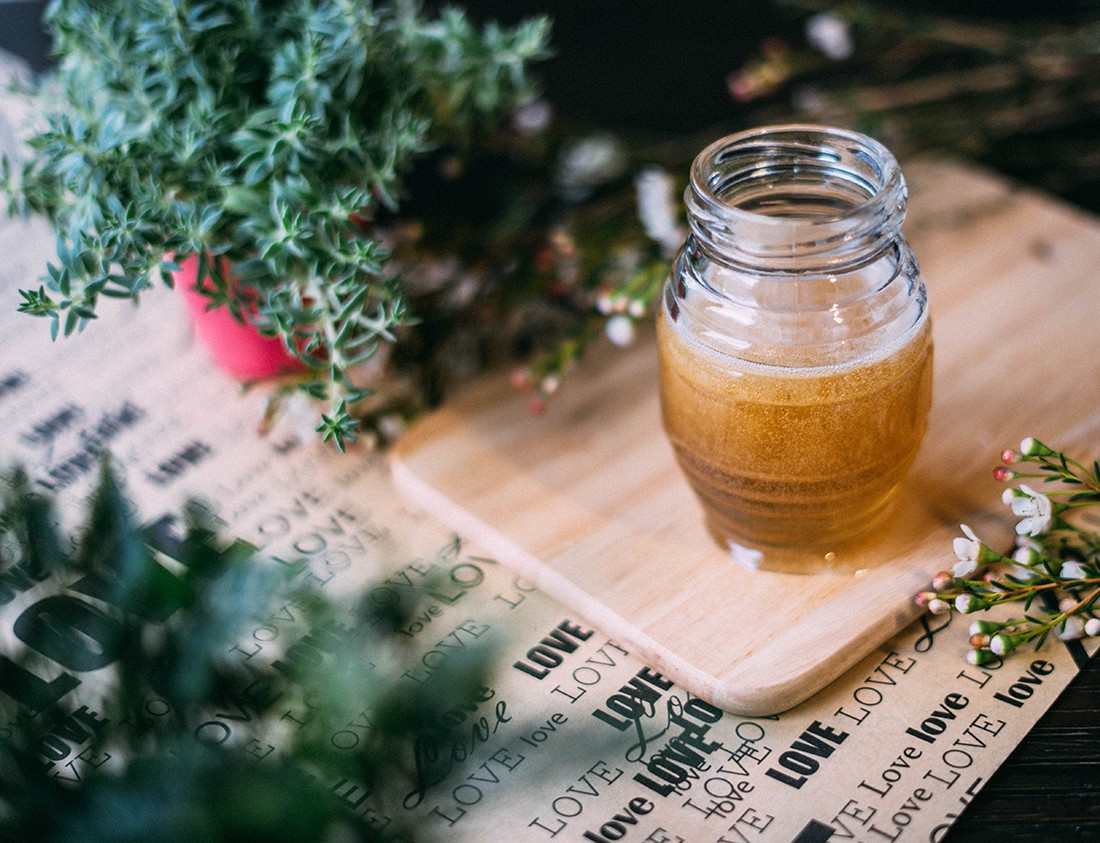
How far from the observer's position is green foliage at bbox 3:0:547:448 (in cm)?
82

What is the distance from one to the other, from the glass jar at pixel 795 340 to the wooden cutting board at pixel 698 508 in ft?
0.18

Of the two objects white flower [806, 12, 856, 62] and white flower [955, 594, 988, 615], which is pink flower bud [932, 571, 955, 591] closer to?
white flower [955, 594, 988, 615]

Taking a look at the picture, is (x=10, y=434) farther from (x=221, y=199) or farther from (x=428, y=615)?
(x=428, y=615)

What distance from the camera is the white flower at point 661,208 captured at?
40.5 inches

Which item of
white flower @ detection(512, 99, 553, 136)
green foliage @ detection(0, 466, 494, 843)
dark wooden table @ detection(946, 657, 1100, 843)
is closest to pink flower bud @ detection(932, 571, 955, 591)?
dark wooden table @ detection(946, 657, 1100, 843)

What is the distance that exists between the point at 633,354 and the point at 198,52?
1.59 feet

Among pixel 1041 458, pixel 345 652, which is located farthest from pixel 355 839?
pixel 1041 458

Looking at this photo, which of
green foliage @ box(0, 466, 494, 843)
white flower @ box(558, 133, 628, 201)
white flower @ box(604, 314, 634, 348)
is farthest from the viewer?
white flower @ box(558, 133, 628, 201)

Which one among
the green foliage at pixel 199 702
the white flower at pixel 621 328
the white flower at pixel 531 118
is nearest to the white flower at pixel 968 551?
the white flower at pixel 621 328

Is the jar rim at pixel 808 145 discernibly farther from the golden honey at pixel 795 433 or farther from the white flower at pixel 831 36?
the white flower at pixel 831 36

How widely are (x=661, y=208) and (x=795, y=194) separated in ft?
0.71

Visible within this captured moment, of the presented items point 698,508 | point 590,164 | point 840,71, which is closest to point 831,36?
point 840,71

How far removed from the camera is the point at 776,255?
71 centimetres

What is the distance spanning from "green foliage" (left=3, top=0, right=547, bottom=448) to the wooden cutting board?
0.18 meters
